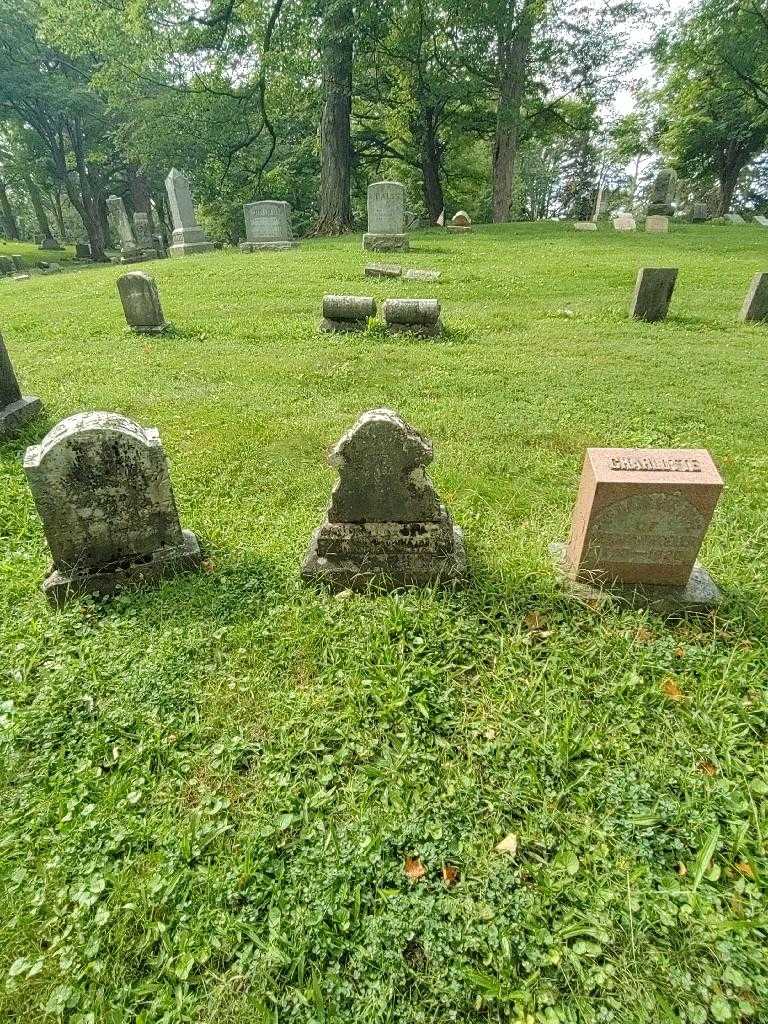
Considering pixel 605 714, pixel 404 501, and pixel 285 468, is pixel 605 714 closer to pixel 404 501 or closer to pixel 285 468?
pixel 404 501

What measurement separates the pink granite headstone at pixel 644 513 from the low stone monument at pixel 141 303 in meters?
7.83

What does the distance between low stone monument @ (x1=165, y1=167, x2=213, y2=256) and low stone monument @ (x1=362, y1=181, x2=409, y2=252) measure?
23.4 ft

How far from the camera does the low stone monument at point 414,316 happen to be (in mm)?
7863

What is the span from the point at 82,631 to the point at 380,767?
1.95 m

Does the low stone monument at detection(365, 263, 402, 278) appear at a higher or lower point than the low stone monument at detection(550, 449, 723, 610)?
higher

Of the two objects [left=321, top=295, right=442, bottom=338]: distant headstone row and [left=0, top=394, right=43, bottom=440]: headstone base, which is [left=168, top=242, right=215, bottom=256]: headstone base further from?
[left=0, top=394, right=43, bottom=440]: headstone base

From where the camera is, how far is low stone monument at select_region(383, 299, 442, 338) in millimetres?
7863

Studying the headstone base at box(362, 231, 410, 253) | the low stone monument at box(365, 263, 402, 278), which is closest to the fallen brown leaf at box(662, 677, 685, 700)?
the low stone monument at box(365, 263, 402, 278)

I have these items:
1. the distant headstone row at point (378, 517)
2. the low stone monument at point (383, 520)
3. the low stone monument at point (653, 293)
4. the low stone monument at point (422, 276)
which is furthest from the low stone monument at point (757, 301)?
the low stone monument at point (383, 520)

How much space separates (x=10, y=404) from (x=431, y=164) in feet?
81.3

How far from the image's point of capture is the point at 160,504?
333cm

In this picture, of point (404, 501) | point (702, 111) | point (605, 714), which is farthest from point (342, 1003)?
point (702, 111)

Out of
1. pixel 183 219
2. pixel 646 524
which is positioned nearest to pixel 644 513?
pixel 646 524

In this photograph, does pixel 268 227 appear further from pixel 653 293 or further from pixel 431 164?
pixel 653 293
